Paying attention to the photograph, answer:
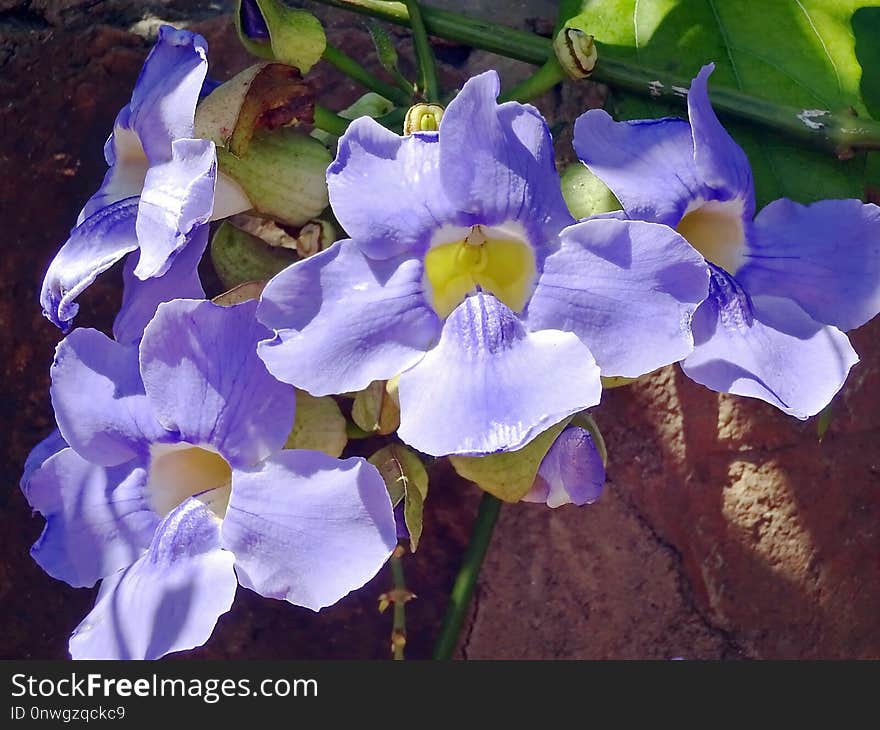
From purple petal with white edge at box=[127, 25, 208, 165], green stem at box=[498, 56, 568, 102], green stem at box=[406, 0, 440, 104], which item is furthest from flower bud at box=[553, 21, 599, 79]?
purple petal with white edge at box=[127, 25, 208, 165]

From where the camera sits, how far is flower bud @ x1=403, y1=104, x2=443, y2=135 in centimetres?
79

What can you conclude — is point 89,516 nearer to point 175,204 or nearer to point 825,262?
point 175,204

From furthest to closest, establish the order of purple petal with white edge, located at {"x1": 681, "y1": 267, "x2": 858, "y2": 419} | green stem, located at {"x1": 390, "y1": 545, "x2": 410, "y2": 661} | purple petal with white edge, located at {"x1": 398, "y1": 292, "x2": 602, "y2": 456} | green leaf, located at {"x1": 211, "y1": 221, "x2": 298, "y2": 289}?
green stem, located at {"x1": 390, "y1": 545, "x2": 410, "y2": 661} → green leaf, located at {"x1": 211, "y1": 221, "x2": 298, "y2": 289} → purple petal with white edge, located at {"x1": 681, "y1": 267, "x2": 858, "y2": 419} → purple petal with white edge, located at {"x1": 398, "y1": 292, "x2": 602, "y2": 456}

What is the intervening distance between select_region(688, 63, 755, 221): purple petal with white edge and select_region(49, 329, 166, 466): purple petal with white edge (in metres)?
0.49

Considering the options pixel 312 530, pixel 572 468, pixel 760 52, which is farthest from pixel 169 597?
pixel 760 52

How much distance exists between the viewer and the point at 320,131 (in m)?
0.96

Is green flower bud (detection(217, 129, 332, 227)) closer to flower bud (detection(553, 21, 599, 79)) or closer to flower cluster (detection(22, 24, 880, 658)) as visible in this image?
flower cluster (detection(22, 24, 880, 658))

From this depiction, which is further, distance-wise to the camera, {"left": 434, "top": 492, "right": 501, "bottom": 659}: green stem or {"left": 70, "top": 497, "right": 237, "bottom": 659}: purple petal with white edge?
{"left": 434, "top": 492, "right": 501, "bottom": 659}: green stem

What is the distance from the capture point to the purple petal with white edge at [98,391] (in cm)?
84

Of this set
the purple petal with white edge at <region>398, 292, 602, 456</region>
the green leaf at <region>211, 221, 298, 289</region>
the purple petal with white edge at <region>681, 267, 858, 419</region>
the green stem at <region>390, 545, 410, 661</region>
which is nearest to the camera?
the purple petal with white edge at <region>398, 292, 602, 456</region>

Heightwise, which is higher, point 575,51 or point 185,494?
point 575,51

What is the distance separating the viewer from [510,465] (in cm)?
80

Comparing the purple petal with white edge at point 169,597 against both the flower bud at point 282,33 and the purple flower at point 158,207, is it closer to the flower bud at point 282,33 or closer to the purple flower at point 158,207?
the purple flower at point 158,207

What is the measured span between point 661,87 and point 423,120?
0.94 ft
